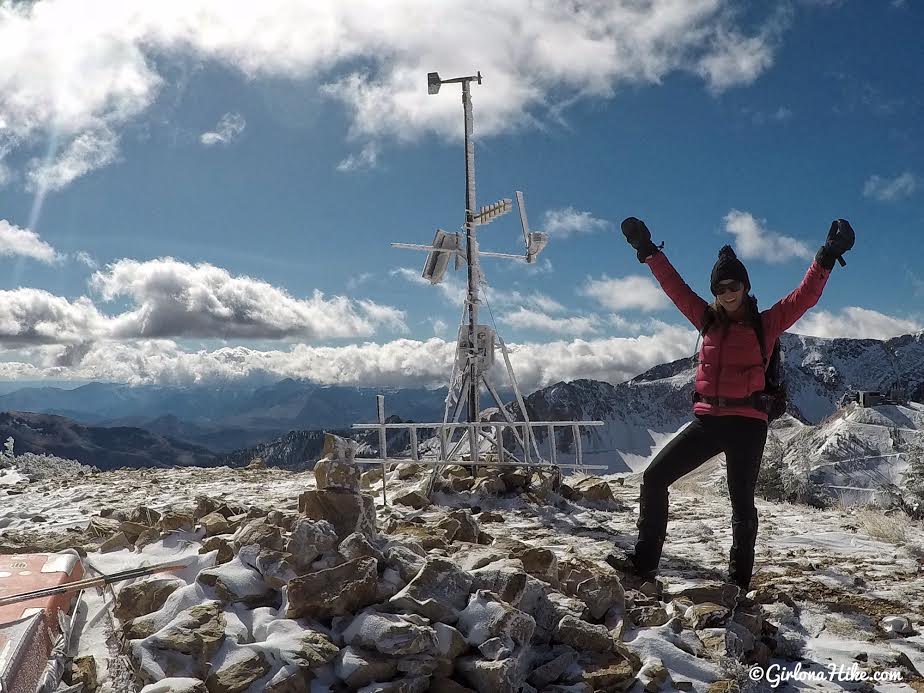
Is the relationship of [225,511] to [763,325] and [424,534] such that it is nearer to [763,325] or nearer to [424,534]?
[424,534]

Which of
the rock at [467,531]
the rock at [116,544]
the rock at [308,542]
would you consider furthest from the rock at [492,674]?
the rock at [116,544]

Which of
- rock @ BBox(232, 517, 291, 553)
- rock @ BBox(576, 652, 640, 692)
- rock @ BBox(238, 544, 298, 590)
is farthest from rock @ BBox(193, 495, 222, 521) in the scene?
rock @ BBox(576, 652, 640, 692)

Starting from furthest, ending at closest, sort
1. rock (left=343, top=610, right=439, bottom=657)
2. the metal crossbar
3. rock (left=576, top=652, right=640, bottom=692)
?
the metal crossbar → rock (left=576, top=652, right=640, bottom=692) → rock (left=343, top=610, right=439, bottom=657)

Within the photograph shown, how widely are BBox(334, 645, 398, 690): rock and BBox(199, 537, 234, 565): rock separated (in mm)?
1619

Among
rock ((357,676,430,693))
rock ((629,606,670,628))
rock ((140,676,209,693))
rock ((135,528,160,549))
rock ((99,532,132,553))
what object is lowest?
rock ((629,606,670,628))

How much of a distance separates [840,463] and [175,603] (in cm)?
7376

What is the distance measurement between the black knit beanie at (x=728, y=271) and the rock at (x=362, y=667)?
3.99 metres

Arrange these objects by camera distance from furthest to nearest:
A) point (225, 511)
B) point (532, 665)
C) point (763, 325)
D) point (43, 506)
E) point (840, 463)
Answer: point (840, 463) < point (43, 506) < point (225, 511) < point (763, 325) < point (532, 665)

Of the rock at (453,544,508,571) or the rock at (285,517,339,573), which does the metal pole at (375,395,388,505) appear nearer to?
the rock at (453,544,508,571)

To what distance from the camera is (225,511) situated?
6.62 meters

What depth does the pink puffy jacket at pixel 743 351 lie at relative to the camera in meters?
5.20

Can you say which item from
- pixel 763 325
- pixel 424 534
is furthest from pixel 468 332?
pixel 763 325

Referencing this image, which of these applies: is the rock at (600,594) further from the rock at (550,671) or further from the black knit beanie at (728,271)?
the black knit beanie at (728,271)

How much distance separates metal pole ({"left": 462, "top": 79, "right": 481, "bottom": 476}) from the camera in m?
10.9
